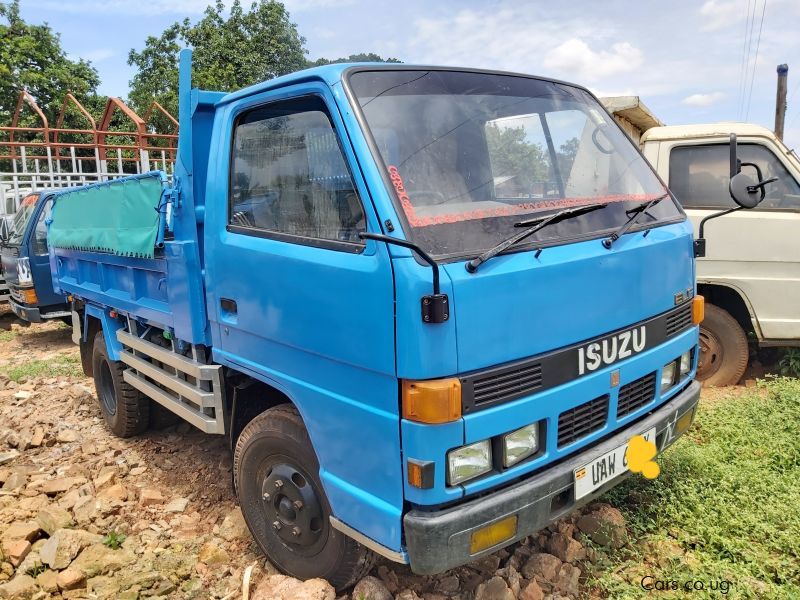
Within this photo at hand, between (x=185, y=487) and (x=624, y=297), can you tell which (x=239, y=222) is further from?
(x=185, y=487)

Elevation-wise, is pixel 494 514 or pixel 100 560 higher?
pixel 494 514

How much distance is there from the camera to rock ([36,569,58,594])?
9.24 ft

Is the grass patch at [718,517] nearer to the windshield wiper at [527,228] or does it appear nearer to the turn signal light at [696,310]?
the turn signal light at [696,310]

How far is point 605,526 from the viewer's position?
2836 millimetres

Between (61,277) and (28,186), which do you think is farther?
(28,186)

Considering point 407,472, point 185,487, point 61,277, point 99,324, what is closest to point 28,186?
point 61,277

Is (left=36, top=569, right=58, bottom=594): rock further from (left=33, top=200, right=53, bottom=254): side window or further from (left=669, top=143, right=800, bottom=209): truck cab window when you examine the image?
(left=33, top=200, right=53, bottom=254): side window

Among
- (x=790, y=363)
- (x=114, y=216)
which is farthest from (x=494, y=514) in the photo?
(x=790, y=363)

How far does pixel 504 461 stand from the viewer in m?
2.10

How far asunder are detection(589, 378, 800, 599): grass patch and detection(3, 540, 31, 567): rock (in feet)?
9.27

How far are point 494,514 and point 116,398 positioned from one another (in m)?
3.52

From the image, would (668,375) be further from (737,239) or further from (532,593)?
(737,239)

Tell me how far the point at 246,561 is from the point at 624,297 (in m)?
2.24

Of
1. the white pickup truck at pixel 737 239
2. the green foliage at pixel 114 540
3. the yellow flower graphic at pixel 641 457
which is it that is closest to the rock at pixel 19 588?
the green foliage at pixel 114 540
